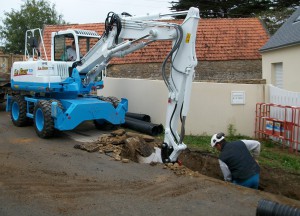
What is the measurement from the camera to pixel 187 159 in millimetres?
9070

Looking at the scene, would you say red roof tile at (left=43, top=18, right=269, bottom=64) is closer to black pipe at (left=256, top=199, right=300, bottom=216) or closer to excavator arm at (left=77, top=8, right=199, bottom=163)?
excavator arm at (left=77, top=8, right=199, bottom=163)

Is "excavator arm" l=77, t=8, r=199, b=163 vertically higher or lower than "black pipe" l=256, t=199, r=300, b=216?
higher

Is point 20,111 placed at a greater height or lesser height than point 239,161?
greater

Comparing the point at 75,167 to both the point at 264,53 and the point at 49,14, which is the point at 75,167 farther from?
the point at 49,14

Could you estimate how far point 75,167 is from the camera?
7570 millimetres

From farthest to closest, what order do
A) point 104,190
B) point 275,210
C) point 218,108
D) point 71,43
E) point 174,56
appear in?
1. point 218,108
2. point 71,43
3. point 174,56
4. point 104,190
5. point 275,210

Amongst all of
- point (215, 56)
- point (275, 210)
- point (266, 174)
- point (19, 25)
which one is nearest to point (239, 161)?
point (266, 174)

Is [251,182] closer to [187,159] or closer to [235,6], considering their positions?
[187,159]

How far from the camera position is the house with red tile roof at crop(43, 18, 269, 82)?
769 inches

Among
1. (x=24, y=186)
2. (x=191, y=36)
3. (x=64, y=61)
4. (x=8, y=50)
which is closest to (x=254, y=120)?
(x=191, y=36)

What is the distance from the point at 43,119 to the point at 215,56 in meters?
12.3

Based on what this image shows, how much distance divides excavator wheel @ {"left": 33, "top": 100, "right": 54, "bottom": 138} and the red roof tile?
9.62m

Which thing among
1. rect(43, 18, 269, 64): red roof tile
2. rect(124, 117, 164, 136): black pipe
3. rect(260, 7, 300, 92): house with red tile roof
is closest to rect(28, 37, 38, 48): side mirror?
rect(124, 117, 164, 136): black pipe

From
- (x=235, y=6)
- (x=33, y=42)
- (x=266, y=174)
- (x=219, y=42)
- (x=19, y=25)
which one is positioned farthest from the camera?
(x=19, y=25)
